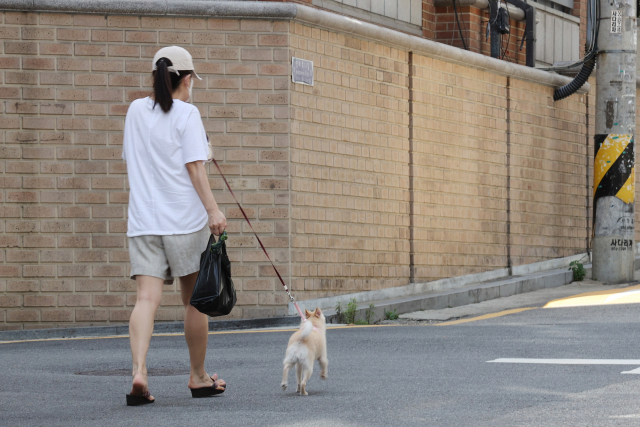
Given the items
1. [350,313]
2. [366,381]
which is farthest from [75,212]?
[366,381]

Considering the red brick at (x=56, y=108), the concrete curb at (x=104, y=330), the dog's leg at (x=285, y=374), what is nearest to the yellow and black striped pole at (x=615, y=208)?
the concrete curb at (x=104, y=330)

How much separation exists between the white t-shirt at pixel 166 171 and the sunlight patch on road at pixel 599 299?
7768 mm

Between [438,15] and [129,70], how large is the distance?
6.84 metres

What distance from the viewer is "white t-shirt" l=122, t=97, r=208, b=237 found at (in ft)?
20.7

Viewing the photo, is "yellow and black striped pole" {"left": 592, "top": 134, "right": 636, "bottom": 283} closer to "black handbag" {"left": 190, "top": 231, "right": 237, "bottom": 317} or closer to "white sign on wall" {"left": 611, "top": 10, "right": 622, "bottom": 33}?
"white sign on wall" {"left": 611, "top": 10, "right": 622, "bottom": 33}

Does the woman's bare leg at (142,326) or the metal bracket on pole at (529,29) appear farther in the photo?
the metal bracket on pole at (529,29)

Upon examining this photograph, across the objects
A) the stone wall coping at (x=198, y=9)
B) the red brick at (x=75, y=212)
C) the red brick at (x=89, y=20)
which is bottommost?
the red brick at (x=75, y=212)

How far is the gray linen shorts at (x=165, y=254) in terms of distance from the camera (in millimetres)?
6289

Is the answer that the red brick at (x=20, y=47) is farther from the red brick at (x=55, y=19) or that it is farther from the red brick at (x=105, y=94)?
the red brick at (x=105, y=94)

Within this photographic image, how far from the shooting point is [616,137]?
15758 millimetres

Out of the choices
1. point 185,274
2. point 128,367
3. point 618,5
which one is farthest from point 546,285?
point 185,274

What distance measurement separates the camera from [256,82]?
1242 centimetres

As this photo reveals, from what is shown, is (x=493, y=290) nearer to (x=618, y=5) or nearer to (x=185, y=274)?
(x=618, y=5)

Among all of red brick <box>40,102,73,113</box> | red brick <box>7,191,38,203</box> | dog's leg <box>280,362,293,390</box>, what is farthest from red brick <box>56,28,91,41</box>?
dog's leg <box>280,362,293,390</box>
